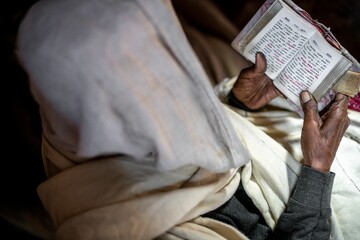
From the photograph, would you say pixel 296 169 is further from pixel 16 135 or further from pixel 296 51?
pixel 16 135

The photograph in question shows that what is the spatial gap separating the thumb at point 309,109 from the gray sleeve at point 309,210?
11 centimetres

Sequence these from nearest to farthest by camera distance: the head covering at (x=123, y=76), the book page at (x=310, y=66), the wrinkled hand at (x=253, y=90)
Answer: the head covering at (x=123, y=76), the book page at (x=310, y=66), the wrinkled hand at (x=253, y=90)

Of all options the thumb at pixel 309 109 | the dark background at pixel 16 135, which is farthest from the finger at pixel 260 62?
the dark background at pixel 16 135

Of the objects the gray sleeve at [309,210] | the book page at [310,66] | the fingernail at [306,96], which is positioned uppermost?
the book page at [310,66]

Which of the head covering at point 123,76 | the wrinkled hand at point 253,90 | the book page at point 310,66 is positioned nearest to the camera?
the head covering at point 123,76

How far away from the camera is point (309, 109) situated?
815 mm

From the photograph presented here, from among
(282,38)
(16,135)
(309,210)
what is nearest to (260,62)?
(282,38)

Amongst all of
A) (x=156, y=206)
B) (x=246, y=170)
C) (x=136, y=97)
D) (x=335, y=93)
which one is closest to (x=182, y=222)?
(x=156, y=206)

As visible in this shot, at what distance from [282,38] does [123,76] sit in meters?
0.44

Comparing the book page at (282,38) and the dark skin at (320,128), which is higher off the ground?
the book page at (282,38)

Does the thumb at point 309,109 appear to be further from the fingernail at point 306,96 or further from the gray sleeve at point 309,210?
the gray sleeve at point 309,210

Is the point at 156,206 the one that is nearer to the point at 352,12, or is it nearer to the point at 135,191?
the point at 135,191

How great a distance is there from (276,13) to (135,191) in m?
0.50

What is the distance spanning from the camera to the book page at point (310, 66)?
0.79 metres
